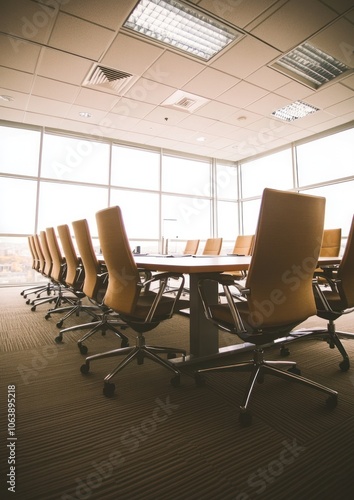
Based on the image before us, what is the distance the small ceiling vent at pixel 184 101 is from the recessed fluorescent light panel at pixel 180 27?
102 cm

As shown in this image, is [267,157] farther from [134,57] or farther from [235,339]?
[235,339]

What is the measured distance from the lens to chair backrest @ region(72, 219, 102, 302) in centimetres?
218

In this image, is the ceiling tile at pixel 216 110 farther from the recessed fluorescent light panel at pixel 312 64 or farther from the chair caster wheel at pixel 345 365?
the chair caster wheel at pixel 345 365

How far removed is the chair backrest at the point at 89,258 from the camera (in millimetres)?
2178

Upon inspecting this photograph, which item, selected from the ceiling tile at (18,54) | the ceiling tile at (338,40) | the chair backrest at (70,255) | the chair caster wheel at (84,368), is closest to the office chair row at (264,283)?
the chair caster wheel at (84,368)

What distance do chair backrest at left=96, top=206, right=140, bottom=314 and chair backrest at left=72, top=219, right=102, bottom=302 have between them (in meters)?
0.42

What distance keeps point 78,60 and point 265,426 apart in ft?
15.0

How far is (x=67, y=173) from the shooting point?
6500 millimetres

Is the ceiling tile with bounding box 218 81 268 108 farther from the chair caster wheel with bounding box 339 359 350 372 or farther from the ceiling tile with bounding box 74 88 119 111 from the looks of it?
the chair caster wheel with bounding box 339 359 350 372

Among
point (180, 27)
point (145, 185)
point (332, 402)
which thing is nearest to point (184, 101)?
point (180, 27)

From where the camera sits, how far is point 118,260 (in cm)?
168

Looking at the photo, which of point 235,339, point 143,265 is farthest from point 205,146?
point 143,265

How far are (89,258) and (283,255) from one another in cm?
150

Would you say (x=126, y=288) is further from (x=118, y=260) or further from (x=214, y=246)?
(x=214, y=246)
